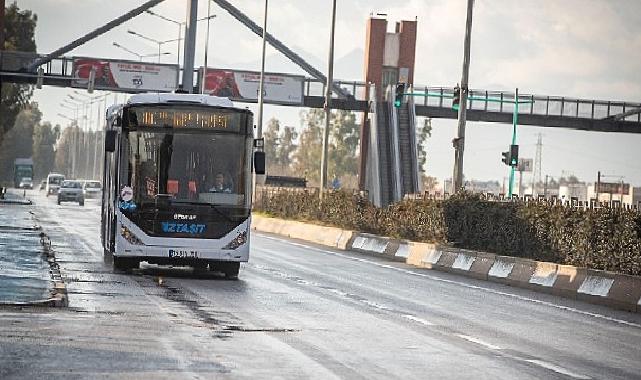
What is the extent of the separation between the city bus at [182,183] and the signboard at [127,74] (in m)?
78.3

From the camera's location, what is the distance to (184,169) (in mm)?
28828

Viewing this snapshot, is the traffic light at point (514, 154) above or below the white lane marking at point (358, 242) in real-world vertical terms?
above

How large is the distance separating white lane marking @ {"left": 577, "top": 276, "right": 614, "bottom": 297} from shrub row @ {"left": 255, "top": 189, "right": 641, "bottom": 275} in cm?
144

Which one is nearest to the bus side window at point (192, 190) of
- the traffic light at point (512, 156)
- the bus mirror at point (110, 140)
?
the bus mirror at point (110, 140)

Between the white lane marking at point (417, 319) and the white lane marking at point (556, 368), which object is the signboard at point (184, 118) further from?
the white lane marking at point (556, 368)

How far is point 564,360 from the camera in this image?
1641cm

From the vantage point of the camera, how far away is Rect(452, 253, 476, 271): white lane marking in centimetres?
3653

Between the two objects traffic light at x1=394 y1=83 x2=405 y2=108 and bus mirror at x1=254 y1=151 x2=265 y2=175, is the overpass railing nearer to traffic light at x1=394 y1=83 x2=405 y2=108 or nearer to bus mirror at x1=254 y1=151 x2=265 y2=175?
traffic light at x1=394 y1=83 x2=405 y2=108

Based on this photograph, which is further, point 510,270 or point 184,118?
point 510,270

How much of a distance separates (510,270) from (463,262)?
3.26 meters

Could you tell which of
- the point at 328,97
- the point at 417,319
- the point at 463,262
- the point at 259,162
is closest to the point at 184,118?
the point at 259,162

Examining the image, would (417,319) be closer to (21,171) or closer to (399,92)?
(399,92)

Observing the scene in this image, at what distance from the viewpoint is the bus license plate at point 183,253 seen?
2862cm

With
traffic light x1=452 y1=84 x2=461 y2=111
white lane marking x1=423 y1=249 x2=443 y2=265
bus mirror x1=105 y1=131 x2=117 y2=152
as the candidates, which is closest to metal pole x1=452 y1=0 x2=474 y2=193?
traffic light x1=452 y1=84 x2=461 y2=111
